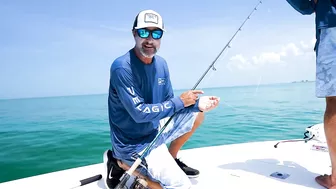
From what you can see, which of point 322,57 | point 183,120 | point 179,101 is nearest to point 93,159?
point 183,120

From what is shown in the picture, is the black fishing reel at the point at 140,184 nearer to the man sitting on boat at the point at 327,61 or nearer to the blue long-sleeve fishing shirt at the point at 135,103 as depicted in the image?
the blue long-sleeve fishing shirt at the point at 135,103

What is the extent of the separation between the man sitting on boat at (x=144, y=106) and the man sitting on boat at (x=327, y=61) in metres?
0.70

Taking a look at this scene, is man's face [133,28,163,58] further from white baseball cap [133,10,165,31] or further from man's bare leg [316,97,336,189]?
man's bare leg [316,97,336,189]

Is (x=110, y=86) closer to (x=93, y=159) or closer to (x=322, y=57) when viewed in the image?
(x=322, y=57)

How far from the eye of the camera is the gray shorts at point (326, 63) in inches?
62.0

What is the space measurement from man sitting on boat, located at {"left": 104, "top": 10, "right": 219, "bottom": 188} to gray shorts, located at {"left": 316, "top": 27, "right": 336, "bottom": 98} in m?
0.69

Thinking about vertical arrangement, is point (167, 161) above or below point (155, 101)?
below

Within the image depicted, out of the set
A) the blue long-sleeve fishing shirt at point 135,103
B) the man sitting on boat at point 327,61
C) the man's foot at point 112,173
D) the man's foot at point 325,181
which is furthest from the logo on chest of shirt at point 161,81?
the man's foot at point 325,181

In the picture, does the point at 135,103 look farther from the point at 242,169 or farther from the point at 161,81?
the point at 242,169

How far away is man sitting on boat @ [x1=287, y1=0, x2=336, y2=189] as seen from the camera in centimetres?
158

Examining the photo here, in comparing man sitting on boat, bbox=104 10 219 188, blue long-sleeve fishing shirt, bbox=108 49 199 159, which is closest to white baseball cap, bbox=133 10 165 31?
man sitting on boat, bbox=104 10 219 188

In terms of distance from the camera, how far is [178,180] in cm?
162

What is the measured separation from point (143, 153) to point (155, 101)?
40cm

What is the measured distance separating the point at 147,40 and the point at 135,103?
0.43m
